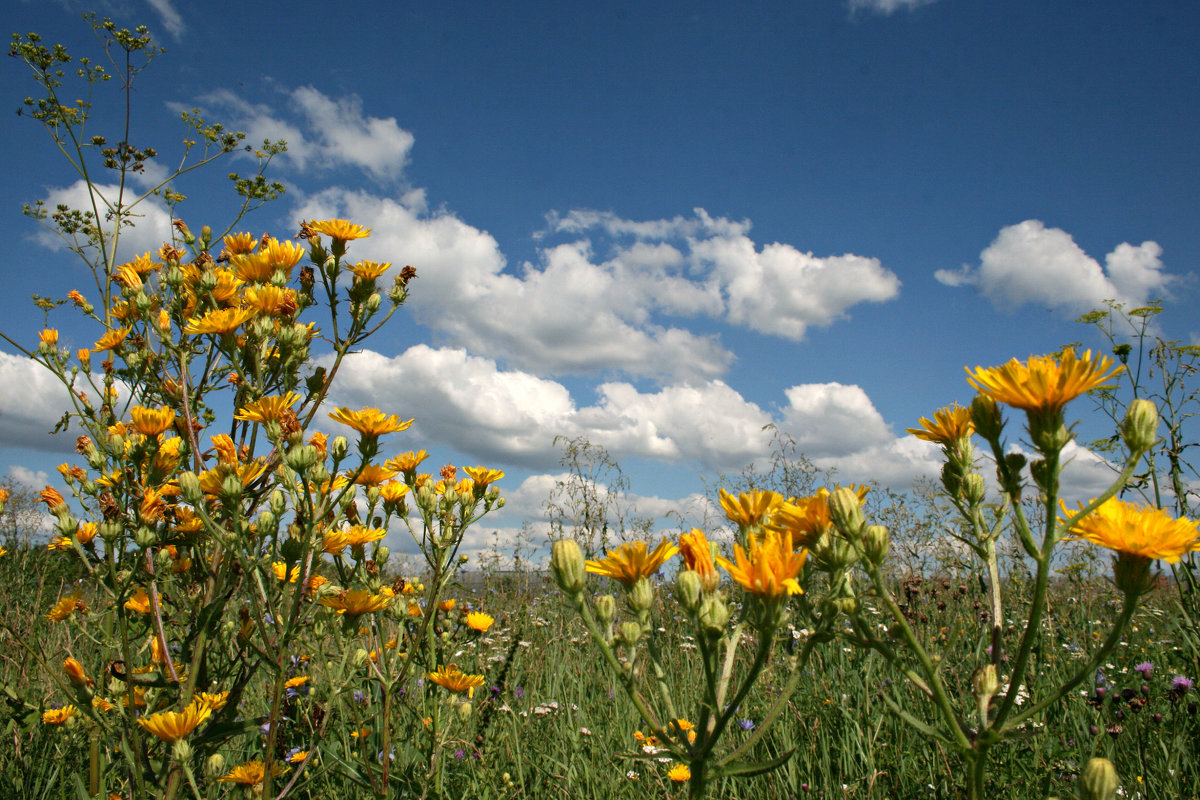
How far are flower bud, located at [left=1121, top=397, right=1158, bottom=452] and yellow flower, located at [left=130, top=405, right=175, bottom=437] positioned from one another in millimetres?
2743

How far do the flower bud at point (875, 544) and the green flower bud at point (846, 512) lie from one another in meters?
0.06

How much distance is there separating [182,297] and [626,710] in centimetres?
275

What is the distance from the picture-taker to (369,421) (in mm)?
2006

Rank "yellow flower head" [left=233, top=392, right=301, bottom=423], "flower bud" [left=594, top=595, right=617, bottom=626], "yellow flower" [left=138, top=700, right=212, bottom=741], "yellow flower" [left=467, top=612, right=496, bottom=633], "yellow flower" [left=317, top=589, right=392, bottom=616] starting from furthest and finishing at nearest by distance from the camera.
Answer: "yellow flower" [left=467, top=612, right=496, bottom=633], "yellow flower" [left=317, top=589, right=392, bottom=616], "yellow flower head" [left=233, top=392, right=301, bottom=423], "yellow flower" [left=138, top=700, right=212, bottom=741], "flower bud" [left=594, top=595, right=617, bottom=626]

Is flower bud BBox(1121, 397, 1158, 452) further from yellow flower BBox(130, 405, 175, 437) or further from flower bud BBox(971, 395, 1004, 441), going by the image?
yellow flower BBox(130, 405, 175, 437)

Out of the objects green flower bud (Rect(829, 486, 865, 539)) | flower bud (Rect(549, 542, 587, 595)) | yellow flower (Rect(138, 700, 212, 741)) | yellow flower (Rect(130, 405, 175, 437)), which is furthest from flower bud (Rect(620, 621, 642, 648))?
yellow flower (Rect(130, 405, 175, 437))

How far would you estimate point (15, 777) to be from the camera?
8.25 feet

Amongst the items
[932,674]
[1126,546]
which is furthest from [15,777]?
[1126,546]

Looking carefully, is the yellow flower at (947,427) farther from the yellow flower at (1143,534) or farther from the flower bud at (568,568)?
the flower bud at (568,568)

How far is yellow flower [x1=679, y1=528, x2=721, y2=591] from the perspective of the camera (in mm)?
1186

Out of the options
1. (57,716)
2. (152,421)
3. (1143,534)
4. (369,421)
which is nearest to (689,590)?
(1143,534)

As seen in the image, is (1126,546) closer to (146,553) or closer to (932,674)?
(932,674)

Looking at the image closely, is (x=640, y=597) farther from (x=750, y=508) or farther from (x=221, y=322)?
(x=221, y=322)

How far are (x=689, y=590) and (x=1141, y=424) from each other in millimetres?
917
